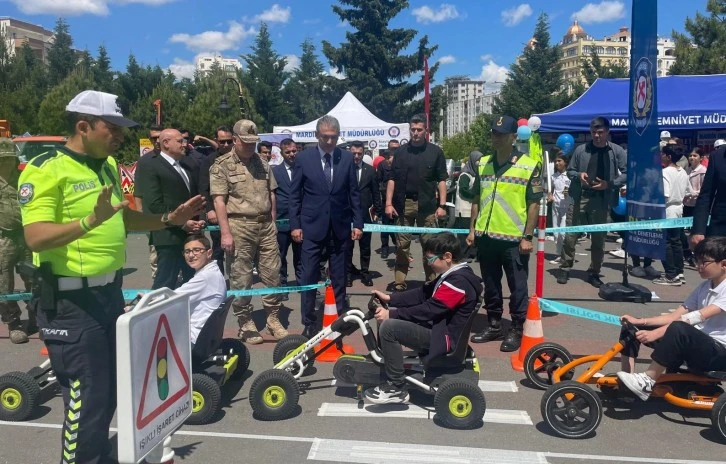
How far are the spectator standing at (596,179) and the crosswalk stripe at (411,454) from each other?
5.65 metres

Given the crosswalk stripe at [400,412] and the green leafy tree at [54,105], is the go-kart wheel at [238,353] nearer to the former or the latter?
the crosswalk stripe at [400,412]

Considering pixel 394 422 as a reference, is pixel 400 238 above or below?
above

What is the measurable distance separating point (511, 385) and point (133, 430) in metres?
3.64

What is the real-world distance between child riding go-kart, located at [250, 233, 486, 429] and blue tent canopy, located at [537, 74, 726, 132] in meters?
12.2

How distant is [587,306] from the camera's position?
26.6 ft

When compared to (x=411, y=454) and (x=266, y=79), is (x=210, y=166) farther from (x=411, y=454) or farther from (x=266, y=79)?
(x=266, y=79)

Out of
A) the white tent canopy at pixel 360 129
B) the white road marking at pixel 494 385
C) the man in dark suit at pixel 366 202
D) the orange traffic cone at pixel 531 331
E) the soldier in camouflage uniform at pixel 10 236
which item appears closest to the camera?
the white road marking at pixel 494 385

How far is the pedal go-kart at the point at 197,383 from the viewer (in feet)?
15.0

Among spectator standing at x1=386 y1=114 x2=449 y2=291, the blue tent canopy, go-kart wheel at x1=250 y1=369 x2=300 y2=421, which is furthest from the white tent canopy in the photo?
go-kart wheel at x1=250 y1=369 x2=300 y2=421

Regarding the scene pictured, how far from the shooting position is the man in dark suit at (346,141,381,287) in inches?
395

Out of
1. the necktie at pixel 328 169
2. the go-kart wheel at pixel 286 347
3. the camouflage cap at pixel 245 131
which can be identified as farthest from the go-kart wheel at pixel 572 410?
the camouflage cap at pixel 245 131

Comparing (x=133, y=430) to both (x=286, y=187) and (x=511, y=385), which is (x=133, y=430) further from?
(x=286, y=187)

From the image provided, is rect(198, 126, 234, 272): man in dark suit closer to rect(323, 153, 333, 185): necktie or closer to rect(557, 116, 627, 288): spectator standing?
rect(323, 153, 333, 185): necktie

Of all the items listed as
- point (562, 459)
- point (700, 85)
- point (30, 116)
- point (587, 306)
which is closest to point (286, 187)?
point (587, 306)
